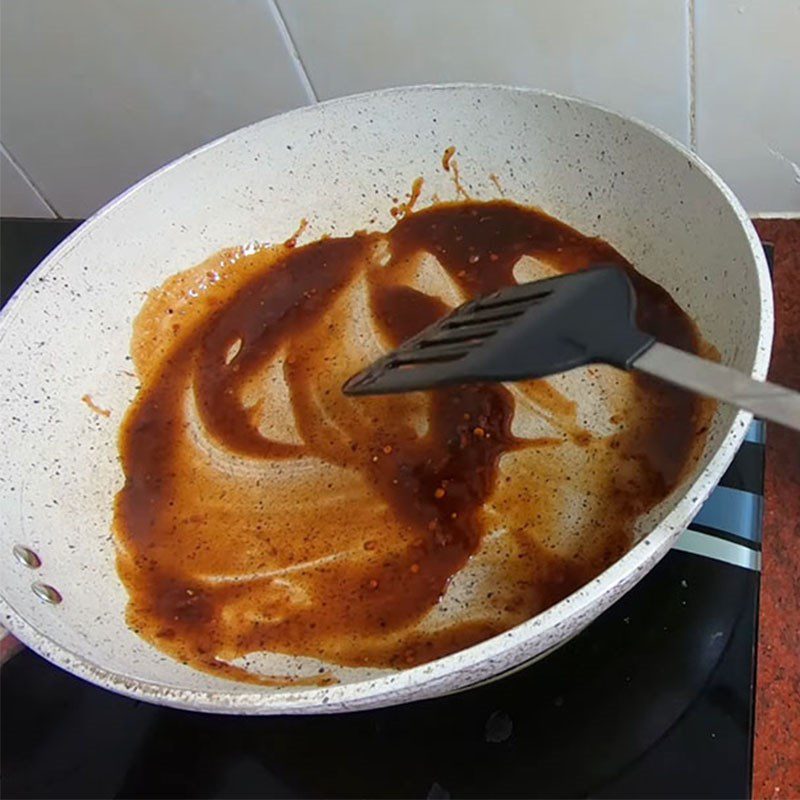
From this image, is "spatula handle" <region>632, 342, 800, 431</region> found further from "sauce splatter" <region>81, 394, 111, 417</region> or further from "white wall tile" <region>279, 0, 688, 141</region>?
"sauce splatter" <region>81, 394, 111, 417</region>

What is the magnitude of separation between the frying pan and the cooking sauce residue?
2cm

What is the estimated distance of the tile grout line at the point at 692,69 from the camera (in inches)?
26.0

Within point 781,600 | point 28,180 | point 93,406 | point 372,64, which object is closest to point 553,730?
point 781,600

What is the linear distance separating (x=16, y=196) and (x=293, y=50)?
0.37m

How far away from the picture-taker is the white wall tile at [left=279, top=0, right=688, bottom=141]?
68 cm

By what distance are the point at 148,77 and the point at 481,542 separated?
465 mm

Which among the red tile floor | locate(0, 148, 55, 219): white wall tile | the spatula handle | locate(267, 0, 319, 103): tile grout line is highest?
locate(267, 0, 319, 103): tile grout line

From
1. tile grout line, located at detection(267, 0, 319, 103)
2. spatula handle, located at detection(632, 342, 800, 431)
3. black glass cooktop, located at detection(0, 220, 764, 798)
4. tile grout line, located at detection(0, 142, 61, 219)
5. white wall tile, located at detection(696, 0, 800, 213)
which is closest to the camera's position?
spatula handle, located at detection(632, 342, 800, 431)

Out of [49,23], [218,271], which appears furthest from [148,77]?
[218,271]

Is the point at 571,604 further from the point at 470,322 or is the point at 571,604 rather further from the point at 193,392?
the point at 193,392

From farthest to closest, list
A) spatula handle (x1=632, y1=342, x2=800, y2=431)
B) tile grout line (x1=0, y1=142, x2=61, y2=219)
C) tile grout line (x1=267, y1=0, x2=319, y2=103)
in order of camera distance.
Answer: tile grout line (x1=0, y1=142, x2=61, y2=219) → tile grout line (x1=267, y1=0, x2=319, y2=103) → spatula handle (x1=632, y1=342, x2=800, y2=431)

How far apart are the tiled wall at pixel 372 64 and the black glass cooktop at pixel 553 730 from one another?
0.74 ft

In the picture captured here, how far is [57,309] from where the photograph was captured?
713mm

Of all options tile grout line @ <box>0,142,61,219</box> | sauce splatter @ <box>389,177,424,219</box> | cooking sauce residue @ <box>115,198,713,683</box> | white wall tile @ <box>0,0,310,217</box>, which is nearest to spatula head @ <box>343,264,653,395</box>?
cooking sauce residue @ <box>115,198,713,683</box>
